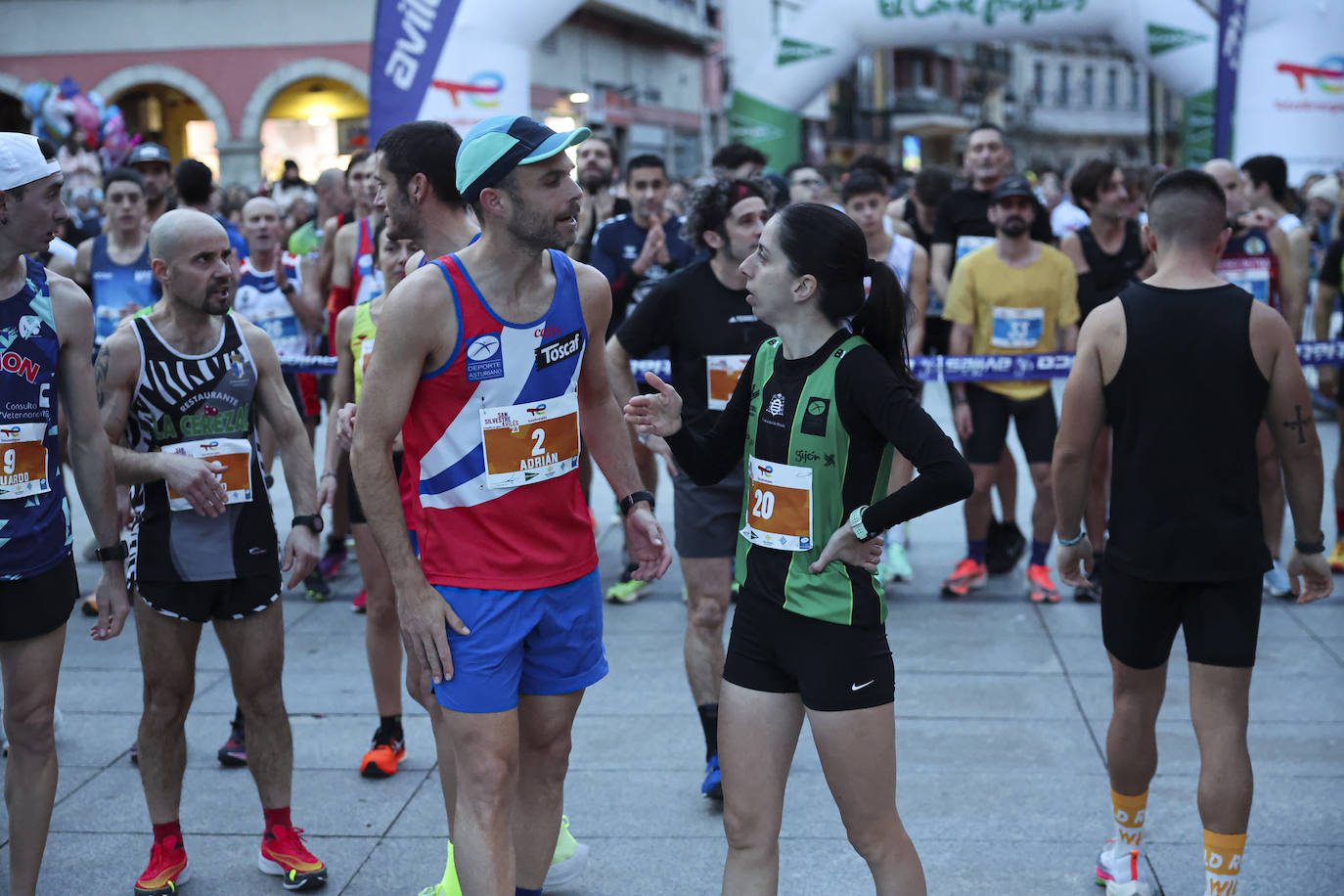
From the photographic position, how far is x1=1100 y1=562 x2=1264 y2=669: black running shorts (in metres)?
3.46

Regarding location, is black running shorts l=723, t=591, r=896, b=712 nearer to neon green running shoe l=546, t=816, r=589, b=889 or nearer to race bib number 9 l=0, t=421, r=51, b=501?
neon green running shoe l=546, t=816, r=589, b=889

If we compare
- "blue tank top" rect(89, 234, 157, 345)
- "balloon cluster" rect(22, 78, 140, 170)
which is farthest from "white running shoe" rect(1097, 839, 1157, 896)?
"balloon cluster" rect(22, 78, 140, 170)

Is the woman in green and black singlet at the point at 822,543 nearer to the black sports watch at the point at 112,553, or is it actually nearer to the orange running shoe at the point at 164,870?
the black sports watch at the point at 112,553

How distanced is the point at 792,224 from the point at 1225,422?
1.23 metres

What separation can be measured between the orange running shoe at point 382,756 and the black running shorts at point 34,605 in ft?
4.84

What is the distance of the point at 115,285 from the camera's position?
7.22 m

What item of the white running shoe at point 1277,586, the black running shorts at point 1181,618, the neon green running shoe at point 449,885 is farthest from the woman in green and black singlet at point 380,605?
the white running shoe at point 1277,586

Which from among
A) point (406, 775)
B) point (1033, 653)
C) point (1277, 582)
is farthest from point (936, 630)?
point (406, 775)

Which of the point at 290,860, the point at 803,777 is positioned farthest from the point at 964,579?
the point at 290,860

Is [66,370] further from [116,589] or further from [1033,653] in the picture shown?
[1033,653]

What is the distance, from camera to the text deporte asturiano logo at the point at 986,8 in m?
19.0

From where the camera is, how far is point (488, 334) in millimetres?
3082

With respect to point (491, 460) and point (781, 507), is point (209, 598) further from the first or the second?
point (781, 507)

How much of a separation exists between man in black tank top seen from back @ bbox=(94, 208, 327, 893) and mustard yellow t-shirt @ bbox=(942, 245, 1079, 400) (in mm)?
4018
